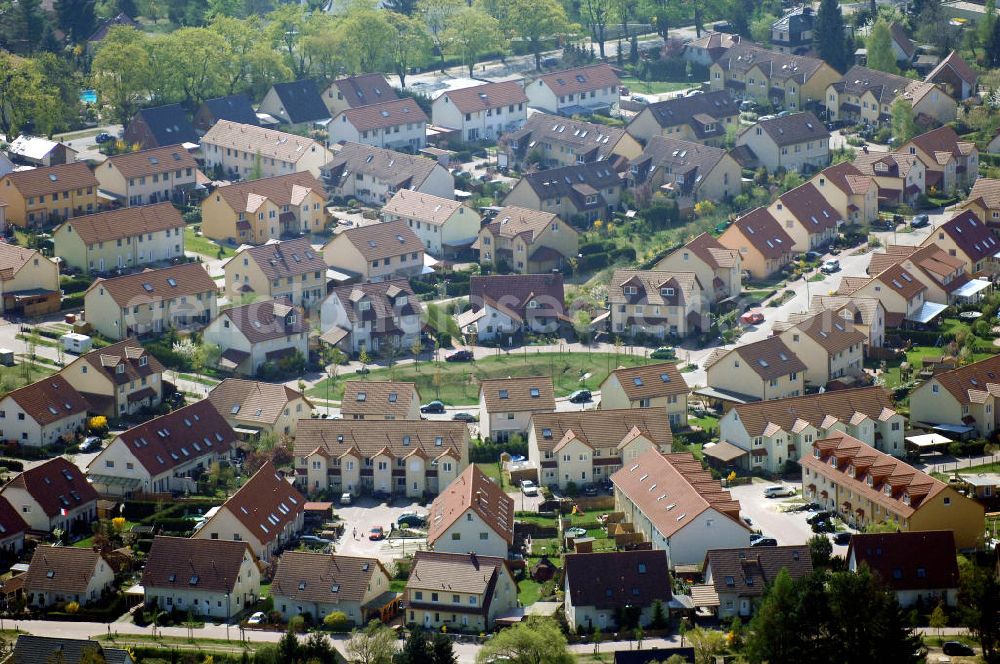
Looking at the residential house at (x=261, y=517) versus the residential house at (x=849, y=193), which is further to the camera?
the residential house at (x=849, y=193)

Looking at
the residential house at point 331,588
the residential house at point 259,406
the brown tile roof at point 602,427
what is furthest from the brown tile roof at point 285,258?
the residential house at point 331,588

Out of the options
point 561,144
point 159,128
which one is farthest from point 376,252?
point 159,128

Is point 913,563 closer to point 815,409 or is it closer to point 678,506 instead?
point 678,506

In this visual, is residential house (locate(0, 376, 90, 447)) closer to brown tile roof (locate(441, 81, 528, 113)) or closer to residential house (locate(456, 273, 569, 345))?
residential house (locate(456, 273, 569, 345))

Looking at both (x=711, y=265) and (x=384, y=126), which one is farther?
(x=384, y=126)

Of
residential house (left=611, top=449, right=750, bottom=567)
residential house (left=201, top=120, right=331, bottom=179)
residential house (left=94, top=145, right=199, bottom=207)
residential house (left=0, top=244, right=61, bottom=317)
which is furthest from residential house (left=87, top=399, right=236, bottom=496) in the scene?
residential house (left=201, top=120, right=331, bottom=179)

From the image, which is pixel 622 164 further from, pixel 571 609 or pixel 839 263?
pixel 571 609

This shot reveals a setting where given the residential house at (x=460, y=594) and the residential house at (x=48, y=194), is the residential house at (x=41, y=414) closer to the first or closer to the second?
the residential house at (x=460, y=594)
